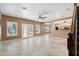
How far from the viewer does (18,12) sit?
10.5ft

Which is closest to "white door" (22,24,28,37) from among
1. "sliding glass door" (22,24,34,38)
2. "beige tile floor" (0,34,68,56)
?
"sliding glass door" (22,24,34,38)

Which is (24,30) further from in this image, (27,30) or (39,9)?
(39,9)

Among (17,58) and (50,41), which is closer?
(17,58)

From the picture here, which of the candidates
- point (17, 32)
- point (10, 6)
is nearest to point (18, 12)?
point (10, 6)

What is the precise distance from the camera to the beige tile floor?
3008 millimetres

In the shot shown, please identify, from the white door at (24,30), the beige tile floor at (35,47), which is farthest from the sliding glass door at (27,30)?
the beige tile floor at (35,47)

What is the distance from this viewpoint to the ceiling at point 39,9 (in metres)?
3.02

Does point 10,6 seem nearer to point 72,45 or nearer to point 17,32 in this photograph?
point 17,32

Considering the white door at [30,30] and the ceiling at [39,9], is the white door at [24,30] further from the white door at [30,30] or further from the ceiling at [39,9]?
the ceiling at [39,9]

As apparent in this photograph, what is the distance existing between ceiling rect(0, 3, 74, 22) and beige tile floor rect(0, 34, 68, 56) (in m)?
0.62

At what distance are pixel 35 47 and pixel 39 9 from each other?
975 mm

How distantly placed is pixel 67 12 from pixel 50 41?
2.82 feet

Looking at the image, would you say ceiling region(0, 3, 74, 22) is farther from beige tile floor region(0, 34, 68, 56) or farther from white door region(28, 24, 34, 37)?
beige tile floor region(0, 34, 68, 56)

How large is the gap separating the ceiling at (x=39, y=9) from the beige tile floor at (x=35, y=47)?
24.4 inches
